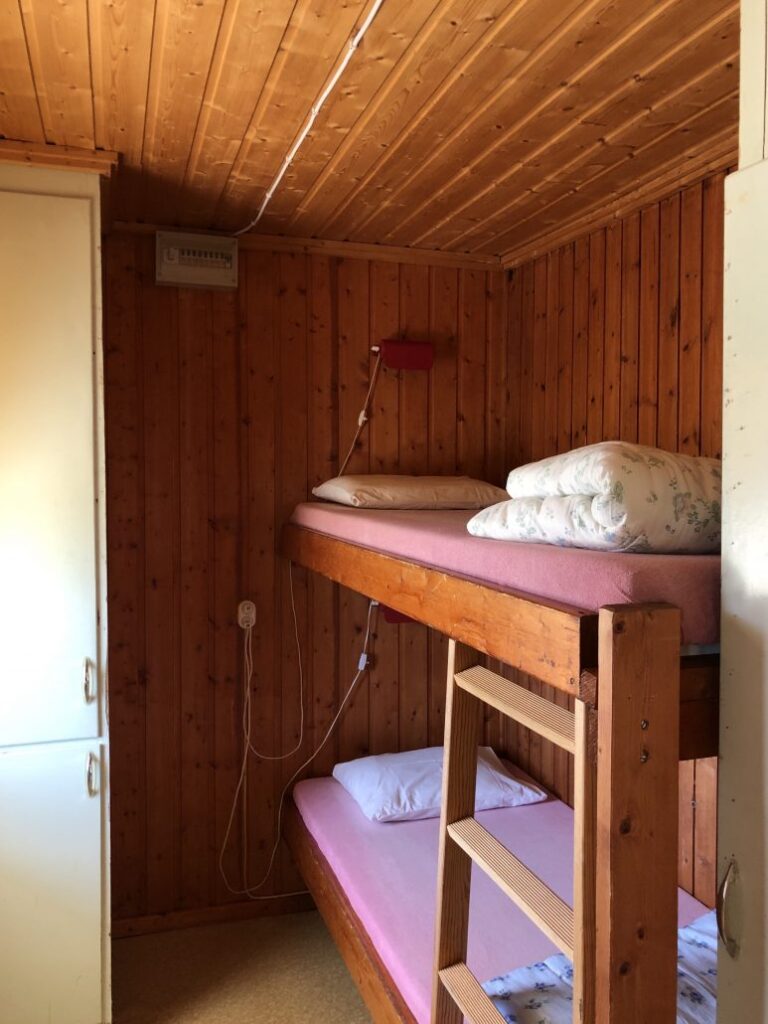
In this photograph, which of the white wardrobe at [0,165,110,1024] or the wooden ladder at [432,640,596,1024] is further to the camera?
the white wardrobe at [0,165,110,1024]

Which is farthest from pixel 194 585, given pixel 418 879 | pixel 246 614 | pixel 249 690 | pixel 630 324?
pixel 630 324

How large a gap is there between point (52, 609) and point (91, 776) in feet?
1.65

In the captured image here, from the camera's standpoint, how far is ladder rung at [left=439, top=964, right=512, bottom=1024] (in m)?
1.50

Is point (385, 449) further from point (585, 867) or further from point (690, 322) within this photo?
point (585, 867)

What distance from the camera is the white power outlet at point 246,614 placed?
3191 millimetres

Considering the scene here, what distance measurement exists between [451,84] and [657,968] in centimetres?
182

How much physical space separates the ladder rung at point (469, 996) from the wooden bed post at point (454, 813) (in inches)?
0.9

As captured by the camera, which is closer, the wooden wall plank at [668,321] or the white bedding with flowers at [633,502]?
the white bedding with flowers at [633,502]

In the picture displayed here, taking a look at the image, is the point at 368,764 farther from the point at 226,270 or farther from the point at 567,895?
the point at 226,270

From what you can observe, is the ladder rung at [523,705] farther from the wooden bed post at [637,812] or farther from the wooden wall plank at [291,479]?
the wooden wall plank at [291,479]

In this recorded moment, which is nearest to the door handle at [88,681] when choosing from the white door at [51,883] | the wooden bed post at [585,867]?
the white door at [51,883]

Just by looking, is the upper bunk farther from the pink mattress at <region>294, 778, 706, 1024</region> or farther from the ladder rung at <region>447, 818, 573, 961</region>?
the pink mattress at <region>294, 778, 706, 1024</region>

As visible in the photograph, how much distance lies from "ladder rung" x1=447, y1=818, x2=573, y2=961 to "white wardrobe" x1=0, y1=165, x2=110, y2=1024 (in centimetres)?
129

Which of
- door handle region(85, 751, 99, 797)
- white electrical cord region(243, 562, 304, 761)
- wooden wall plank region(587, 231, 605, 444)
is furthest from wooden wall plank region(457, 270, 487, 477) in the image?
door handle region(85, 751, 99, 797)
